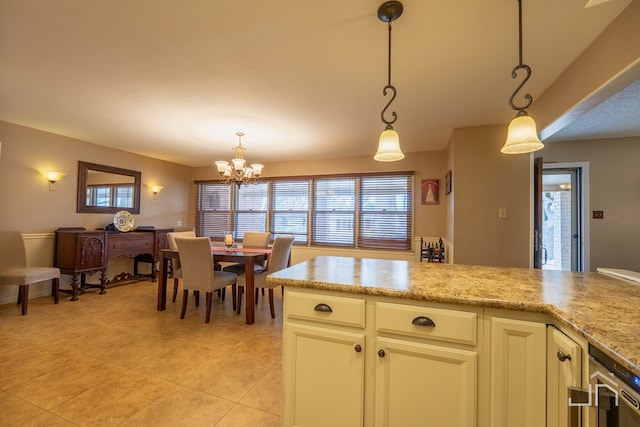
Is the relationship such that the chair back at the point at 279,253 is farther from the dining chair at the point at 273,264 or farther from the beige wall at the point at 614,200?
the beige wall at the point at 614,200

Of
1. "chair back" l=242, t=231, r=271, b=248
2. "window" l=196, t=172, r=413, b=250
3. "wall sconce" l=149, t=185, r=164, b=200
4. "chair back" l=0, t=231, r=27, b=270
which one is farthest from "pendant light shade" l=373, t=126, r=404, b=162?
"wall sconce" l=149, t=185, r=164, b=200

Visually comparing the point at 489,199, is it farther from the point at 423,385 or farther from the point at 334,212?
the point at 423,385

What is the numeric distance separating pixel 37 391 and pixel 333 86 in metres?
3.09

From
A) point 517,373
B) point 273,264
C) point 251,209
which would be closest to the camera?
point 517,373

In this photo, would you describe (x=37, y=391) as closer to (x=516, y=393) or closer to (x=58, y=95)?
(x=58, y=95)

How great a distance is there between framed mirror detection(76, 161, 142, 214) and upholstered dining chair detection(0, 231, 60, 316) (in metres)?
0.91

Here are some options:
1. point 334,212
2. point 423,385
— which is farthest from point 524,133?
point 334,212

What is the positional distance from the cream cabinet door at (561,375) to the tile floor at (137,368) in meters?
1.35

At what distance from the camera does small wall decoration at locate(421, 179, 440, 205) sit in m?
4.53

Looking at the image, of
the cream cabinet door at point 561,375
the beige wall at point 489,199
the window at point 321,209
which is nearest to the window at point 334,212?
the window at point 321,209

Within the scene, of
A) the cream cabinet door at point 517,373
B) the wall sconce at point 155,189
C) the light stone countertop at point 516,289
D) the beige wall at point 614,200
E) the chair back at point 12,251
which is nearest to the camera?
the light stone countertop at point 516,289

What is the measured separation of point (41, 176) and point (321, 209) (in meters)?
4.19

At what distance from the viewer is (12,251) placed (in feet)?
11.1

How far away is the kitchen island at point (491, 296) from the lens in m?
0.88
